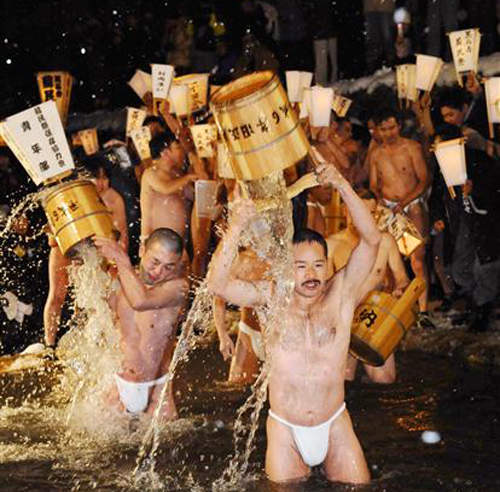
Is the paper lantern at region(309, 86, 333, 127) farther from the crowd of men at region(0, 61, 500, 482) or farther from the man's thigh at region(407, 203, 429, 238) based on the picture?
the man's thigh at region(407, 203, 429, 238)

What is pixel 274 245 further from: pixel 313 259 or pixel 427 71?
pixel 427 71

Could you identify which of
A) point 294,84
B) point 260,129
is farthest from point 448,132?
point 260,129

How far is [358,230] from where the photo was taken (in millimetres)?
4758

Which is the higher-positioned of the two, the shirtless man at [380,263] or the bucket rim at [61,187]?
the bucket rim at [61,187]

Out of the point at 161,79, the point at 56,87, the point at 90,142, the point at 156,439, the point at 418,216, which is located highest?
the point at 56,87

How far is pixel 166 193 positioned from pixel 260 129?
19.6ft

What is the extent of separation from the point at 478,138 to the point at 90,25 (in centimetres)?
945

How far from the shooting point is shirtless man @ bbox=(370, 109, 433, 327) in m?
10.1

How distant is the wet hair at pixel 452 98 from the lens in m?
9.88

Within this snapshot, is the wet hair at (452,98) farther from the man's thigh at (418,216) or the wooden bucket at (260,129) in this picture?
the wooden bucket at (260,129)

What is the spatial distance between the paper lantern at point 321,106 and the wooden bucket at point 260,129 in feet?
18.5

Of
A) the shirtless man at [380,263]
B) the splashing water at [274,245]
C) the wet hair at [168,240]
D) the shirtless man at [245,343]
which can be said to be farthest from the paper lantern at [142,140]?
the splashing water at [274,245]

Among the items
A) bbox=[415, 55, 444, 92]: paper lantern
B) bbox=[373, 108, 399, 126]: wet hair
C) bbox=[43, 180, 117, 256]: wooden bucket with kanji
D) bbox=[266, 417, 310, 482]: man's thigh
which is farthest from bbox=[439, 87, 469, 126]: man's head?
bbox=[266, 417, 310, 482]: man's thigh

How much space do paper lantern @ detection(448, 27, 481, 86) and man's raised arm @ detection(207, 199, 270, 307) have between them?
500 cm
